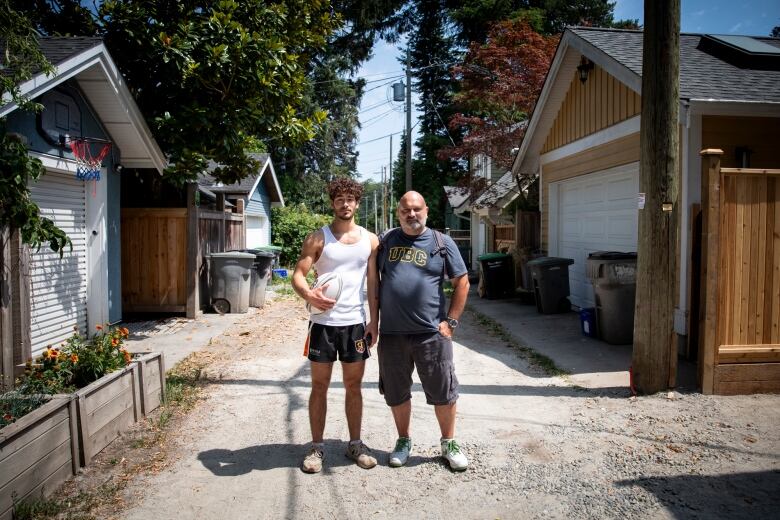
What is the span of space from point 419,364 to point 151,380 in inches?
103

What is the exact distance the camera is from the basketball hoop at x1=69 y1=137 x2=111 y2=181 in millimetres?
7312

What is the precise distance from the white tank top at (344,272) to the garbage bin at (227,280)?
741cm

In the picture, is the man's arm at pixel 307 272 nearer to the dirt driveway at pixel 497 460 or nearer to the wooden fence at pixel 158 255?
the dirt driveway at pixel 497 460

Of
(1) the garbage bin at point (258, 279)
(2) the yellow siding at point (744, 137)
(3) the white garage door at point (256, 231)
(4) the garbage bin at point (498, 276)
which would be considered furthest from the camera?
(3) the white garage door at point (256, 231)

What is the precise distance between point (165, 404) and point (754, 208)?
5.62 meters

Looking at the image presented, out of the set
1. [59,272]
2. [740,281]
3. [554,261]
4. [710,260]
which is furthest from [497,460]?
[554,261]

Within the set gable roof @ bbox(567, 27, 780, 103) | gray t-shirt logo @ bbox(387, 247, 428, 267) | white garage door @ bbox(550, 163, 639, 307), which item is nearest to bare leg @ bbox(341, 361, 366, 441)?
gray t-shirt logo @ bbox(387, 247, 428, 267)

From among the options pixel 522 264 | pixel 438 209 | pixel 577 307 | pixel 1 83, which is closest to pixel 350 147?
pixel 438 209

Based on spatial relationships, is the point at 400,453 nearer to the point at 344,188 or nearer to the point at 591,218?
the point at 344,188

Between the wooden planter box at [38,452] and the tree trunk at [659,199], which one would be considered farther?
the tree trunk at [659,199]

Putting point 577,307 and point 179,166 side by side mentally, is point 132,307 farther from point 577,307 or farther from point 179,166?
point 577,307

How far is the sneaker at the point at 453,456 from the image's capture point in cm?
360

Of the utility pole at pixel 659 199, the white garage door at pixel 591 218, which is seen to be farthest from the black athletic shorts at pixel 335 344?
the white garage door at pixel 591 218

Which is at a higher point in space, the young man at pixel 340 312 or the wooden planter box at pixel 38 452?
the young man at pixel 340 312
